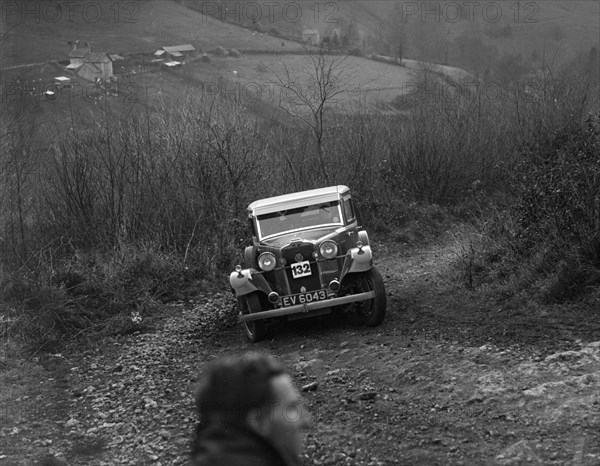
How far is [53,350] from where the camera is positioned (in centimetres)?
1003

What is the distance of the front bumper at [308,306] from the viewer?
924cm

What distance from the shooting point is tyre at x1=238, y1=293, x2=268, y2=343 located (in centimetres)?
955

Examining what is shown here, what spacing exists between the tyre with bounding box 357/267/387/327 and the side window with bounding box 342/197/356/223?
3.28 feet

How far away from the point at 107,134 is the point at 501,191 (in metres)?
9.89

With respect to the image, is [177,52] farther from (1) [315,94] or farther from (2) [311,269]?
(2) [311,269]

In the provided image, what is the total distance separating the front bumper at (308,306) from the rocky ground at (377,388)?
1.24 feet

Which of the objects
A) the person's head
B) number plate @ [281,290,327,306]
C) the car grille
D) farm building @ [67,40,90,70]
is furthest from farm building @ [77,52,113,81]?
the person's head

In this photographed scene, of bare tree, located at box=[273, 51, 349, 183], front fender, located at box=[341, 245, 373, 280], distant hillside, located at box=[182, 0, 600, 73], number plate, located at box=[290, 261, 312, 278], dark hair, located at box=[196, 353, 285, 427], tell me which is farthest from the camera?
distant hillside, located at box=[182, 0, 600, 73]

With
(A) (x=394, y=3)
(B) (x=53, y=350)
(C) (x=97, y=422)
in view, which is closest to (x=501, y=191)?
(B) (x=53, y=350)

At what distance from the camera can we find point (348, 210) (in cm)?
1045

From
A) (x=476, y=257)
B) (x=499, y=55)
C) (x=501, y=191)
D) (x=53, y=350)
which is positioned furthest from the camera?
(x=499, y=55)

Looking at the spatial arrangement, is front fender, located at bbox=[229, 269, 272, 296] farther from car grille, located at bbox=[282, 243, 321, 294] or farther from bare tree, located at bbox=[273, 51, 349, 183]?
bare tree, located at bbox=[273, 51, 349, 183]

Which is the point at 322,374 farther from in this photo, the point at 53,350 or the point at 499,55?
the point at 499,55

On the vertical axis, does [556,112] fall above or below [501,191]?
above
